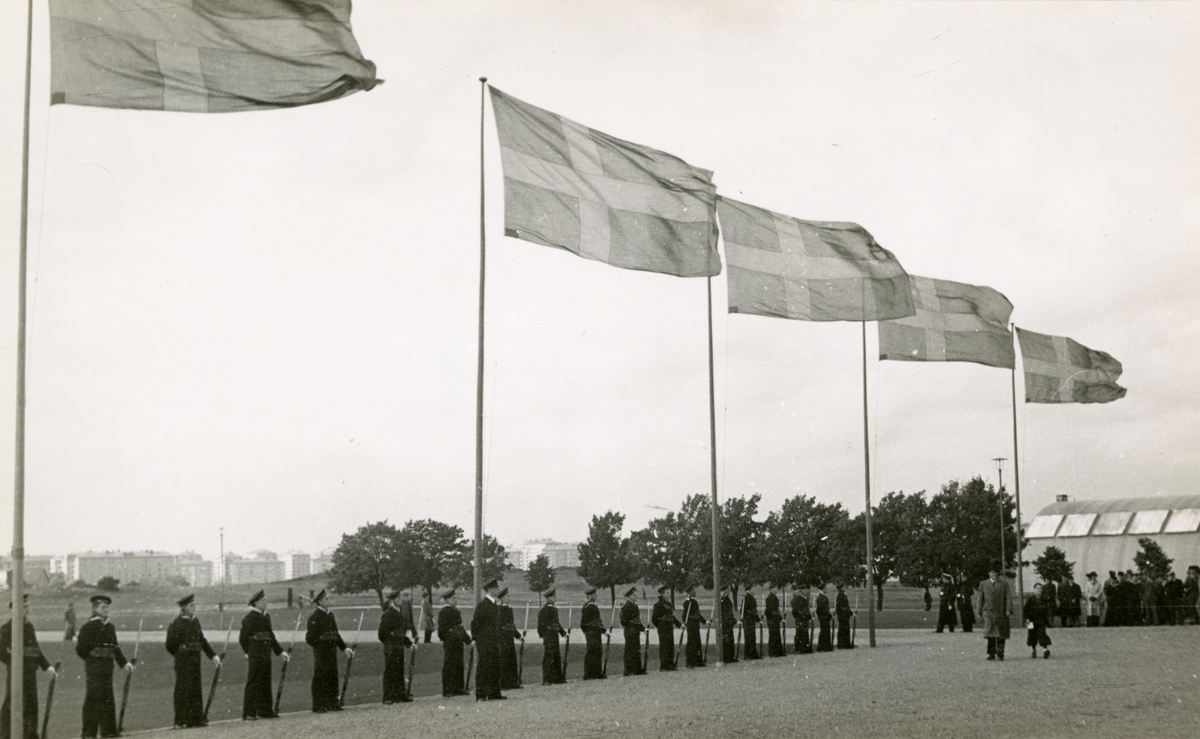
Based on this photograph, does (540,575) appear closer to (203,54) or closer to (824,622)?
(824,622)

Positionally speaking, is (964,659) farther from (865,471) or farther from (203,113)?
(203,113)

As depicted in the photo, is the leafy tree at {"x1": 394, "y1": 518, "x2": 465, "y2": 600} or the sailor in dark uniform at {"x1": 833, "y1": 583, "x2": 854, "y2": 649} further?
the leafy tree at {"x1": 394, "y1": 518, "x2": 465, "y2": 600}

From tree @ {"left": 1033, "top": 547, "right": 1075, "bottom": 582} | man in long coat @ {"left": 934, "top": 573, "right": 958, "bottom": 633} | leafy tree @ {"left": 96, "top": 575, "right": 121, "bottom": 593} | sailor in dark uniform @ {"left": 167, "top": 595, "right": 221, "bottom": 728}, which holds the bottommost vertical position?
tree @ {"left": 1033, "top": 547, "right": 1075, "bottom": 582}

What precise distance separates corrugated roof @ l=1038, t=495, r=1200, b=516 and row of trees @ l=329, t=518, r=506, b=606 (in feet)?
134

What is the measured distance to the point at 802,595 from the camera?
2570cm

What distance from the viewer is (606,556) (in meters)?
72.5

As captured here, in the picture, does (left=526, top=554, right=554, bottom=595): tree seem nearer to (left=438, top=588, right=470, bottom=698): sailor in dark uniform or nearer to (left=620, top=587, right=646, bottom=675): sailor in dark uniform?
(left=620, top=587, right=646, bottom=675): sailor in dark uniform

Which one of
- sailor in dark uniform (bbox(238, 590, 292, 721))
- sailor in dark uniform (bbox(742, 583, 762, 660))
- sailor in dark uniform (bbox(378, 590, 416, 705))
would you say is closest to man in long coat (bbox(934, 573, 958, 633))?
sailor in dark uniform (bbox(742, 583, 762, 660))

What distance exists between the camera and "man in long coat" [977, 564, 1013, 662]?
850 inches

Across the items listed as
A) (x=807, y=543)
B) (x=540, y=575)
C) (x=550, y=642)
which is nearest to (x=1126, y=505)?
(x=807, y=543)

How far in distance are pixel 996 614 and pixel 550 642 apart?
8728 mm

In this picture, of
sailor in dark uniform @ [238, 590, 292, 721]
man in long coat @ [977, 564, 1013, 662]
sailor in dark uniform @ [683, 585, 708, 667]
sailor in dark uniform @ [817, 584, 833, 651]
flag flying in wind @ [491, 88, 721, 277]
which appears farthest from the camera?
sailor in dark uniform @ [817, 584, 833, 651]

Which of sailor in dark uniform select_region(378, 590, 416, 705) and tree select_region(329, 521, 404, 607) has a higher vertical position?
sailor in dark uniform select_region(378, 590, 416, 705)

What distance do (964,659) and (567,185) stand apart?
12.6m
